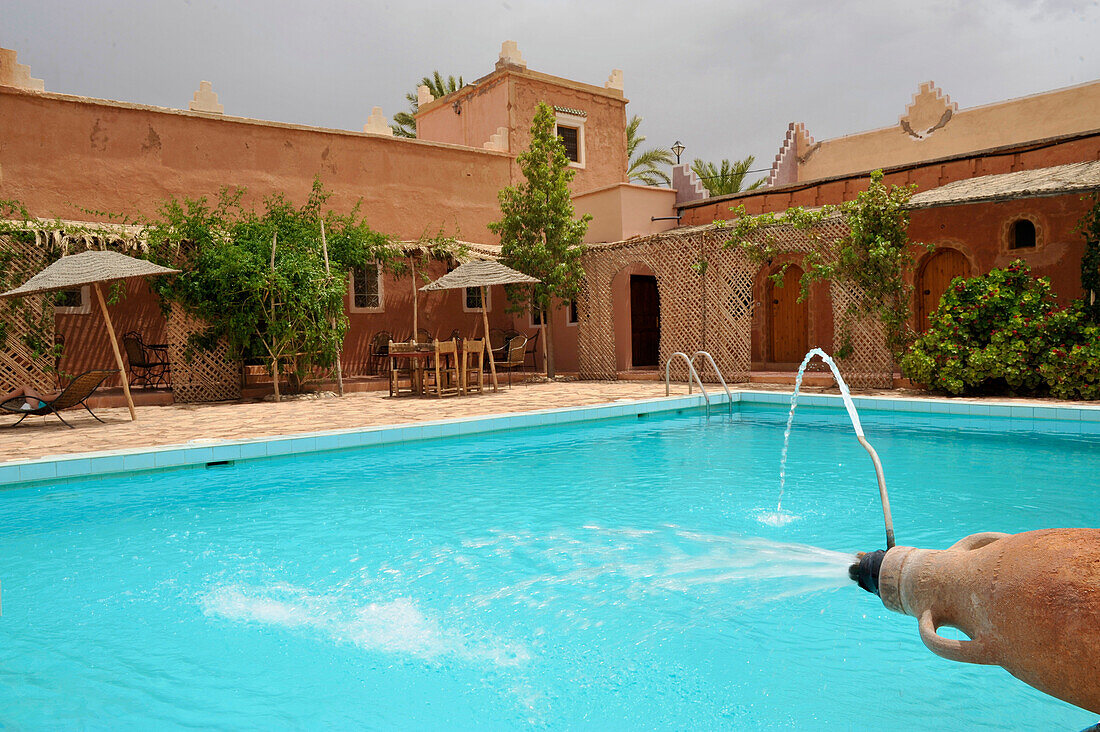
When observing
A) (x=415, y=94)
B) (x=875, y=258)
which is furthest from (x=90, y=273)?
(x=415, y=94)

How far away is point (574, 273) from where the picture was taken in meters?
14.0

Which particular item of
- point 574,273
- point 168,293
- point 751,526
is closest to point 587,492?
point 751,526

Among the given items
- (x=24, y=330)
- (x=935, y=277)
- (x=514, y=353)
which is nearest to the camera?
(x=24, y=330)

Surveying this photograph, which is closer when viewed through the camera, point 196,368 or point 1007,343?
point 1007,343

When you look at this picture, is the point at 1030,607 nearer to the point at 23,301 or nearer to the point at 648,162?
the point at 23,301

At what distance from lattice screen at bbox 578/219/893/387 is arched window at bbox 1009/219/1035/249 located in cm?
242

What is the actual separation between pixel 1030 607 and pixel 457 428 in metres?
7.05

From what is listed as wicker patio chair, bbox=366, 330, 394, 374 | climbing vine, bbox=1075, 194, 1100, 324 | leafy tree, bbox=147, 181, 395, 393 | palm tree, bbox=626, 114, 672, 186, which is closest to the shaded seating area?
wicker patio chair, bbox=366, 330, 394, 374

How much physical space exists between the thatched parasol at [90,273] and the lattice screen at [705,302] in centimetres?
750

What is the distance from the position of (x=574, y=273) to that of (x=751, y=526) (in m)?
9.93

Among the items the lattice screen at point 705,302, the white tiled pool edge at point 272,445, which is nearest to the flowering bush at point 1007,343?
the lattice screen at point 705,302

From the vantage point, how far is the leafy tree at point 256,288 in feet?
35.4

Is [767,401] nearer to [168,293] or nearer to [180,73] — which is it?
[168,293]

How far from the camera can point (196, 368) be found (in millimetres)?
11172
